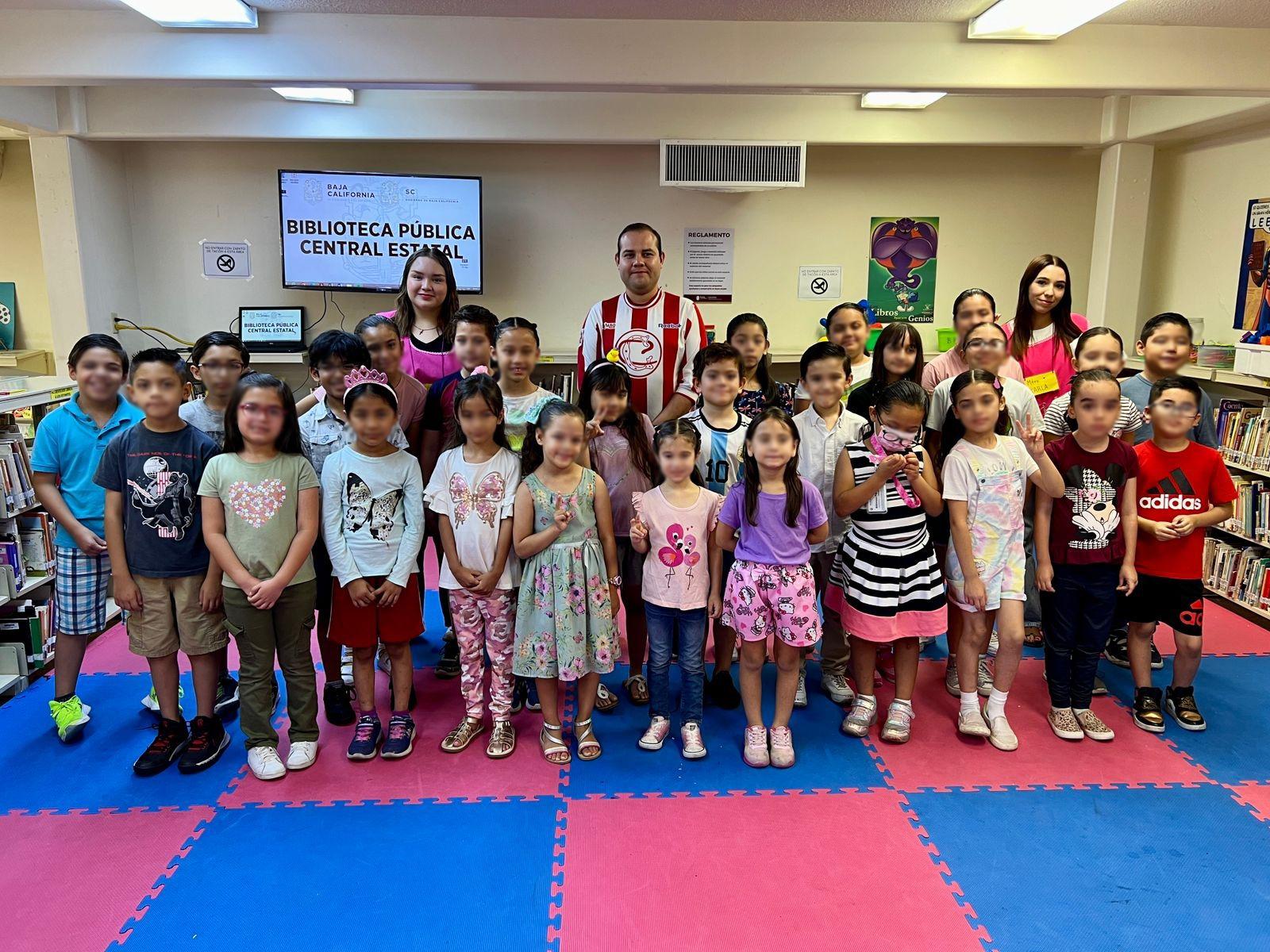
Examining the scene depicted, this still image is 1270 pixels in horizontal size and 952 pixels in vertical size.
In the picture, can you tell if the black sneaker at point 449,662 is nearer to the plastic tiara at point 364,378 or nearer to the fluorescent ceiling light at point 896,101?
the plastic tiara at point 364,378

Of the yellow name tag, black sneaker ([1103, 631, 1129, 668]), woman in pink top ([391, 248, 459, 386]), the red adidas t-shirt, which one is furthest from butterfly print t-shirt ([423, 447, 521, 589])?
black sneaker ([1103, 631, 1129, 668])

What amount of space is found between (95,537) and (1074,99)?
19.2 ft

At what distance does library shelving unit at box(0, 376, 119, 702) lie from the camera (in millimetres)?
3199

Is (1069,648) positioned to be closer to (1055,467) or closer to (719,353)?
(1055,467)

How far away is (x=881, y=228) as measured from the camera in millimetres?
5879

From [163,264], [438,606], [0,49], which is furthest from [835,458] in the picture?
[163,264]

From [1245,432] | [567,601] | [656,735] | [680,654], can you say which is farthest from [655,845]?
[1245,432]

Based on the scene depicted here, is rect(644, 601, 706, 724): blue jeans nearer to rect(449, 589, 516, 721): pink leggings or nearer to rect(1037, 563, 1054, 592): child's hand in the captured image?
rect(449, 589, 516, 721): pink leggings

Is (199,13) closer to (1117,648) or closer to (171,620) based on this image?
(171,620)

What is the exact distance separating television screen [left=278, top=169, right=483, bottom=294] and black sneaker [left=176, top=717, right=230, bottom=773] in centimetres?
355

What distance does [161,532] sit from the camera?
256 centimetres

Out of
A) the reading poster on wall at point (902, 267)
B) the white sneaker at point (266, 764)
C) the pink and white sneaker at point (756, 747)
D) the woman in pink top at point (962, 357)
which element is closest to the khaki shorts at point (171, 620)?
the white sneaker at point (266, 764)

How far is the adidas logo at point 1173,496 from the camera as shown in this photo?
9.52 feet

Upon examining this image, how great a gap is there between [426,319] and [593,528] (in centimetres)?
121
